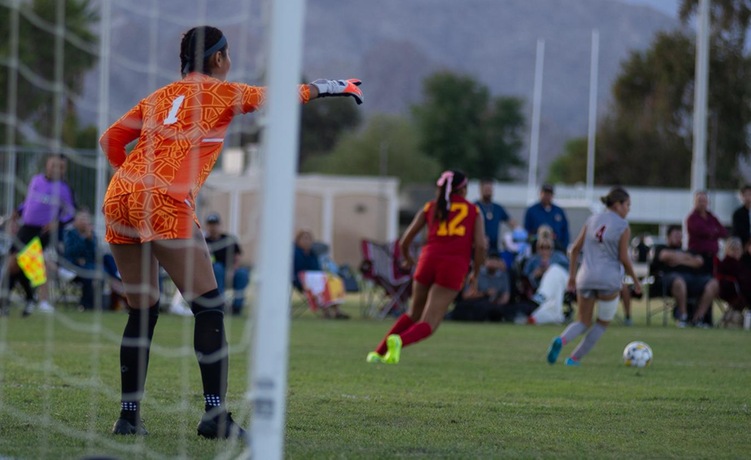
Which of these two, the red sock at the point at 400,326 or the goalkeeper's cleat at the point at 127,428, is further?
the red sock at the point at 400,326

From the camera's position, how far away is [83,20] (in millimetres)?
38500

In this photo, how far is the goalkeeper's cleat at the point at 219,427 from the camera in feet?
17.6

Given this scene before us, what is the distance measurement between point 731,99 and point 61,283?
3887 cm

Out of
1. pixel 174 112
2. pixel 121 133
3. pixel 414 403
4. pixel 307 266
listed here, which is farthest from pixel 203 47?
pixel 307 266

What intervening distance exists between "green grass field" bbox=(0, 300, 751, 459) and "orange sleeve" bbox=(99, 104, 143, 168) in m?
1.05

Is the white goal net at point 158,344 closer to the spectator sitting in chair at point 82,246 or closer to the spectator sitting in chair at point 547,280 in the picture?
the spectator sitting in chair at point 82,246

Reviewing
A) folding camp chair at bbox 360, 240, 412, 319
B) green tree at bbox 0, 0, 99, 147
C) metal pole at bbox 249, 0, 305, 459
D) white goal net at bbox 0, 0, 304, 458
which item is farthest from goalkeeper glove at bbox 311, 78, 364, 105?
folding camp chair at bbox 360, 240, 412, 319

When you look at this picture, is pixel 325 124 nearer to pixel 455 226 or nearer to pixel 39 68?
pixel 39 68

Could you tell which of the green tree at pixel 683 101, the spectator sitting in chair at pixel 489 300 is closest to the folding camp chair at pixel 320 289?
the spectator sitting in chair at pixel 489 300

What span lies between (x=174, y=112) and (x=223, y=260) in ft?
40.1

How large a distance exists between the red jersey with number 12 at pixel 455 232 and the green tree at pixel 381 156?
66.2 meters

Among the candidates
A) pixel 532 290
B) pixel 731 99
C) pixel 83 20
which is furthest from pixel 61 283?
pixel 731 99

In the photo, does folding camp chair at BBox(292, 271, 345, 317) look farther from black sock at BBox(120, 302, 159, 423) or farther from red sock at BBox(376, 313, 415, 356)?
black sock at BBox(120, 302, 159, 423)

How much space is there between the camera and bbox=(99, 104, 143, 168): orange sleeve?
18.1 feet
